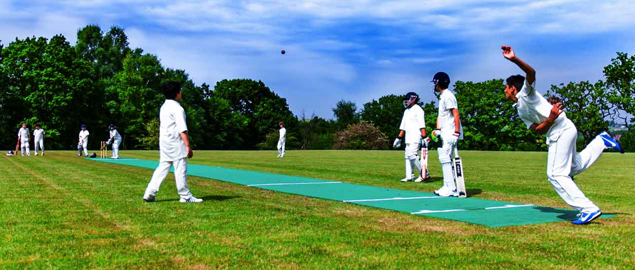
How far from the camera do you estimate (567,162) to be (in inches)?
258

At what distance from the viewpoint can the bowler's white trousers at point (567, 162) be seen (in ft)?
21.2

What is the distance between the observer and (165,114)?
27.9 ft

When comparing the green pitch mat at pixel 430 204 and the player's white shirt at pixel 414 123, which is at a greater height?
the player's white shirt at pixel 414 123

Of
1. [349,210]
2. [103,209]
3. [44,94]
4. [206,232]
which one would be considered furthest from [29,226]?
[44,94]

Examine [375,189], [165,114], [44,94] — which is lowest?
[375,189]

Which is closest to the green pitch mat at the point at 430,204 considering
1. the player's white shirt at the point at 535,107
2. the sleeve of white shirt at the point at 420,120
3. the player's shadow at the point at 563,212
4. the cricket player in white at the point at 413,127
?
the player's shadow at the point at 563,212

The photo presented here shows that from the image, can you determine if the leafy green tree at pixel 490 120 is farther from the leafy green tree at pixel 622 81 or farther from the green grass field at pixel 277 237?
the green grass field at pixel 277 237

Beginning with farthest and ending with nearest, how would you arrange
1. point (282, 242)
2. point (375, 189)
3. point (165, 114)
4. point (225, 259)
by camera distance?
1. point (375, 189)
2. point (165, 114)
3. point (282, 242)
4. point (225, 259)

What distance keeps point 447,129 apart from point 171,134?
15.7 ft

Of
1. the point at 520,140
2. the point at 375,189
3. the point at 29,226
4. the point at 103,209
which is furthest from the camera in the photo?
the point at 520,140

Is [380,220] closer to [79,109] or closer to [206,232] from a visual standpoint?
[206,232]

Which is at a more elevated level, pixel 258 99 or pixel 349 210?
pixel 258 99

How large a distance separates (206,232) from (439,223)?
269cm

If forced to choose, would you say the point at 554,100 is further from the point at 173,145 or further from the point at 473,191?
the point at 173,145
